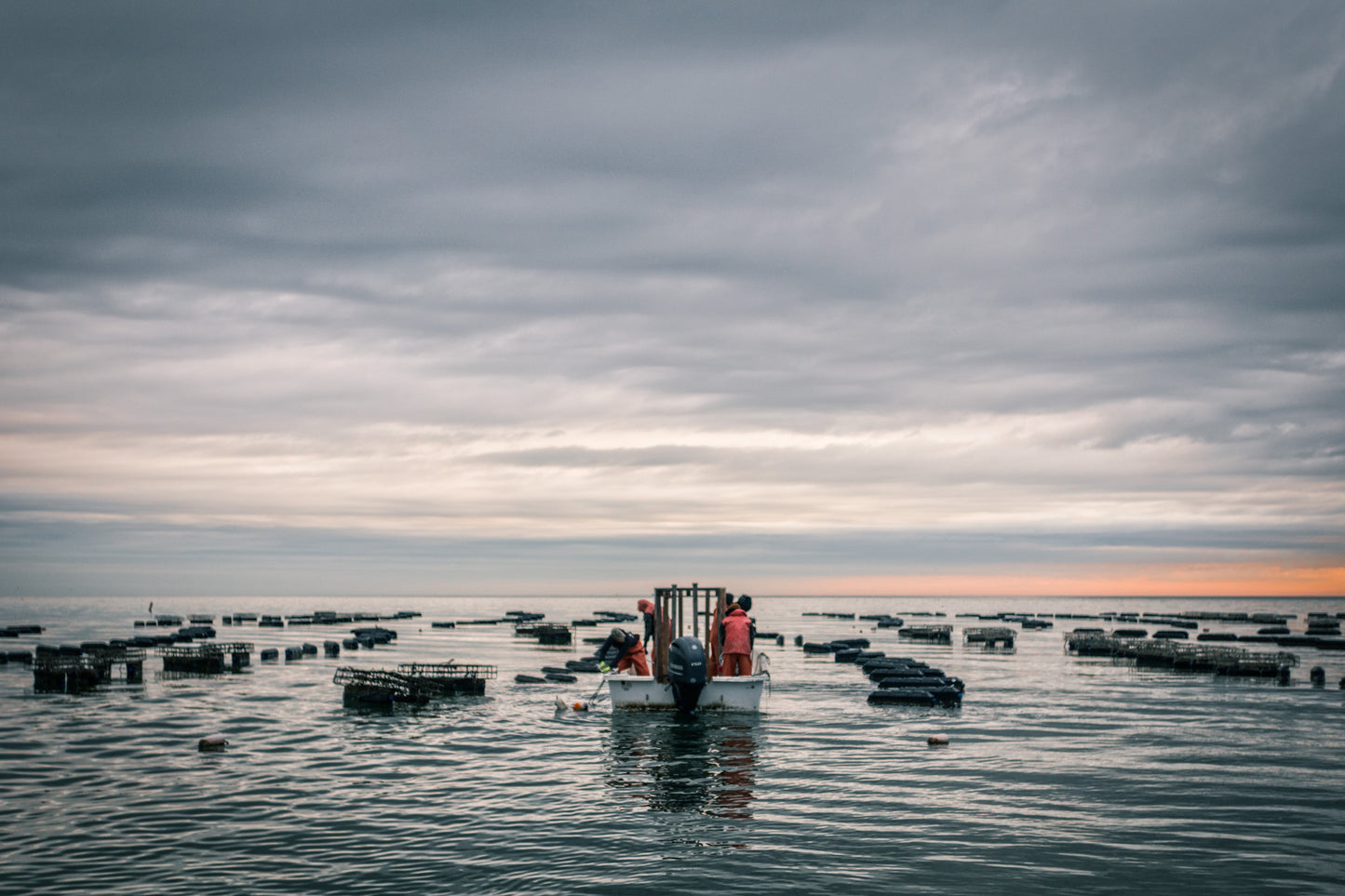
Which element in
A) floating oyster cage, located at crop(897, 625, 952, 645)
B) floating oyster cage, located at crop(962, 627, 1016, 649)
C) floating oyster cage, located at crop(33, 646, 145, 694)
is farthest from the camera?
floating oyster cage, located at crop(897, 625, 952, 645)

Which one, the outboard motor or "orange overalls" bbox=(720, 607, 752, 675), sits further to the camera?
"orange overalls" bbox=(720, 607, 752, 675)

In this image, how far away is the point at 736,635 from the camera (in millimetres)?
34219

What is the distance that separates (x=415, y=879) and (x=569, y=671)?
44.5 metres

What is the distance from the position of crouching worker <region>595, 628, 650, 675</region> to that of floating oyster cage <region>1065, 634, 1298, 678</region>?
45.6 m

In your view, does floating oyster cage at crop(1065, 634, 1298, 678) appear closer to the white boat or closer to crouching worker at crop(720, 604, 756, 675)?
the white boat

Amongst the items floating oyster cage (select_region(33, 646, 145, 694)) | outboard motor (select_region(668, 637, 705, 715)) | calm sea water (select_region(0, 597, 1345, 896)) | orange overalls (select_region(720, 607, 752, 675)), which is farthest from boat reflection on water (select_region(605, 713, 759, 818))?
floating oyster cage (select_region(33, 646, 145, 694))

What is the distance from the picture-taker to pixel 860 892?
15414 millimetres

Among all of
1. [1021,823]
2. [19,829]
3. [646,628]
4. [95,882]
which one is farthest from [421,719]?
[1021,823]

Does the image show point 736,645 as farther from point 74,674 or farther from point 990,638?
point 990,638

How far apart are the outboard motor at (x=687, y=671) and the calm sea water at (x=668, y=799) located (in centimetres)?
105

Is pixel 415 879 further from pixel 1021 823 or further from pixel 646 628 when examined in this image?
pixel 646 628

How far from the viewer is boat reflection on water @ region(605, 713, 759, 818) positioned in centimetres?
2225

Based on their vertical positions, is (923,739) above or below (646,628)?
below

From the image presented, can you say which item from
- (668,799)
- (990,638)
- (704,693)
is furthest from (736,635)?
(990,638)
